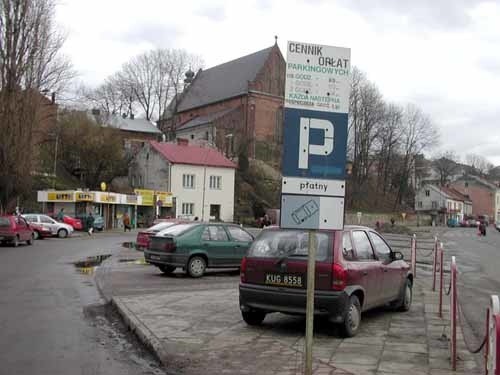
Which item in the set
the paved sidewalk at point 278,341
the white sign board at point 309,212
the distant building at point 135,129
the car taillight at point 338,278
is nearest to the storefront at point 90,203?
the distant building at point 135,129

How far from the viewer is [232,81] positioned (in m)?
91.9

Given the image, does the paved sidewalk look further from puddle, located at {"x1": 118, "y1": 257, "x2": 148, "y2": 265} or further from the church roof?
the church roof

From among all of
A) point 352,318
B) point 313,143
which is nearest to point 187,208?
point 352,318

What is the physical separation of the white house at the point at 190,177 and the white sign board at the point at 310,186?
55769 mm

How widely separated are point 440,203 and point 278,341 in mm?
122282

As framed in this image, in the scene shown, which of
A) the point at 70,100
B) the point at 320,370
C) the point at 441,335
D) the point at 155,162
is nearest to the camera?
the point at 320,370

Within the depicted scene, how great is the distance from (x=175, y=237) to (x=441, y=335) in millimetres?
9095

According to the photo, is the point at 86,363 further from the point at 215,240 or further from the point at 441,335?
the point at 215,240

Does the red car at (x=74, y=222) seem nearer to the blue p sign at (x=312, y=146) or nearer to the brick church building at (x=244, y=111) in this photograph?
the brick church building at (x=244, y=111)

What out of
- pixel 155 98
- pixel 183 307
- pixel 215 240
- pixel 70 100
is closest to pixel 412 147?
pixel 155 98

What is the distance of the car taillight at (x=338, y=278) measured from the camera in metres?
8.12

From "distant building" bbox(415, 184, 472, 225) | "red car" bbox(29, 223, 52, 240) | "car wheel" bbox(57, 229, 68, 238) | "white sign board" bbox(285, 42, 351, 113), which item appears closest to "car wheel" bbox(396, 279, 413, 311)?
"white sign board" bbox(285, 42, 351, 113)

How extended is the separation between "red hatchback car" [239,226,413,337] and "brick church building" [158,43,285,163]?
69.8 meters

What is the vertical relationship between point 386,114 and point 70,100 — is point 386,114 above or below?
above
